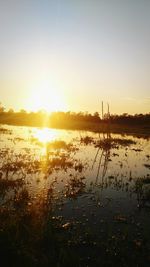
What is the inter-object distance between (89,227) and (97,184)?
7.12 m

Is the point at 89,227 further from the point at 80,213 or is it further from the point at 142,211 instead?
the point at 142,211

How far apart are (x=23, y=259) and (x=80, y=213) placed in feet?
15.5

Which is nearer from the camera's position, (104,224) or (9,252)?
(9,252)

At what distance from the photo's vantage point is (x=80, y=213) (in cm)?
1256

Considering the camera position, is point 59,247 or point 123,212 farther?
point 123,212

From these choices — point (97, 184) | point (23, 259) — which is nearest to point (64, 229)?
point (23, 259)

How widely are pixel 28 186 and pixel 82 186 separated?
346 cm

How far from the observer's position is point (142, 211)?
13.5m

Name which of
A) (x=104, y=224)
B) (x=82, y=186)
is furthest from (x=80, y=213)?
(x=82, y=186)

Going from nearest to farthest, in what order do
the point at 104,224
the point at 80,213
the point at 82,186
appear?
the point at 104,224, the point at 80,213, the point at 82,186

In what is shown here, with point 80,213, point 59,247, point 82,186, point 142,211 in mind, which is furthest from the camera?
point 82,186

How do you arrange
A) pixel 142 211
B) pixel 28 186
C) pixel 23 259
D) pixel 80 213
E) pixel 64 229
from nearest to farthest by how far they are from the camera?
pixel 23 259 < pixel 64 229 < pixel 80 213 < pixel 142 211 < pixel 28 186

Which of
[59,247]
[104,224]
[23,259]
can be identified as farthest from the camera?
[104,224]

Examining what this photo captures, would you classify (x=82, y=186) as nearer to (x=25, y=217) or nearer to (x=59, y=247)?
(x=25, y=217)
